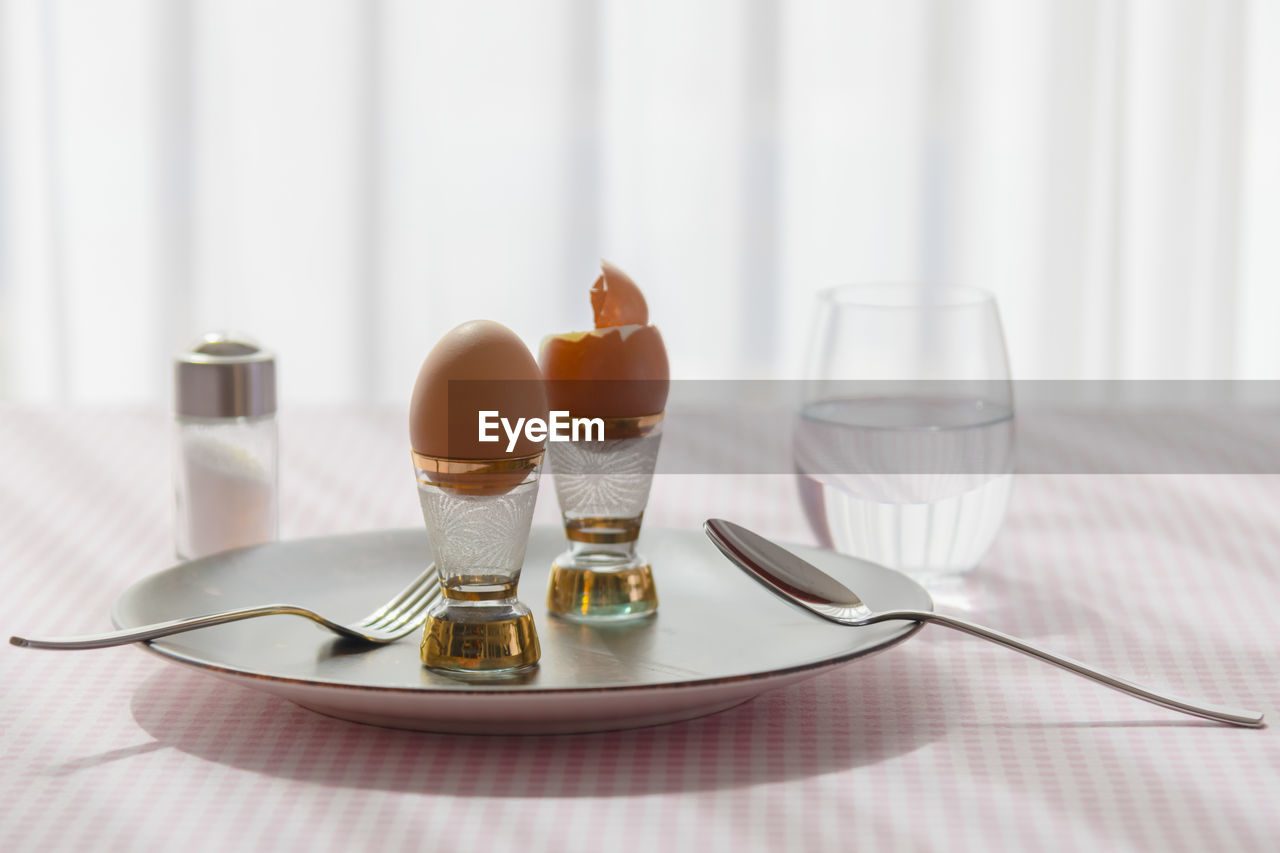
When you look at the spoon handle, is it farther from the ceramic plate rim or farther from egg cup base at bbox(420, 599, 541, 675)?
egg cup base at bbox(420, 599, 541, 675)

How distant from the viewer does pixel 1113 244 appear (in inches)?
94.7

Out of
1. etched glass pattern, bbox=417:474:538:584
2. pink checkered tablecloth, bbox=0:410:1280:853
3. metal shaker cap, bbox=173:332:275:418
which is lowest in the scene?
pink checkered tablecloth, bbox=0:410:1280:853

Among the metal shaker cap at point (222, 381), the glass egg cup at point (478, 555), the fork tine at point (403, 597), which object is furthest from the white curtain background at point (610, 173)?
the glass egg cup at point (478, 555)

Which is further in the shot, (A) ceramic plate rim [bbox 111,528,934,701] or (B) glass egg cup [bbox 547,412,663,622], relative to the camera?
(B) glass egg cup [bbox 547,412,663,622]

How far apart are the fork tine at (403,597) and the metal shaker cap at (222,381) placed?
0.59 ft

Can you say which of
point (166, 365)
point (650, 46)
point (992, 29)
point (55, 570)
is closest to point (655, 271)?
point (650, 46)

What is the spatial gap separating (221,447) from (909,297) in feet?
1.24

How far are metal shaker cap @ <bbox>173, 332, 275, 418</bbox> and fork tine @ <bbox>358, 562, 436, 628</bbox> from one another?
18 cm

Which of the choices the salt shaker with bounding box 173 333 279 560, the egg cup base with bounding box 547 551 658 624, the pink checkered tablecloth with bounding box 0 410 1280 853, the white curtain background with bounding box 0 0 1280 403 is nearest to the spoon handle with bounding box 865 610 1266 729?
the pink checkered tablecloth with bounding box 0 410 1280 853

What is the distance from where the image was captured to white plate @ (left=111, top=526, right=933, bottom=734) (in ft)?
1.54

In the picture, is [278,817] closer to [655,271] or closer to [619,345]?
[619,345]

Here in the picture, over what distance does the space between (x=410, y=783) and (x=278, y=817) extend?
44 millimetres

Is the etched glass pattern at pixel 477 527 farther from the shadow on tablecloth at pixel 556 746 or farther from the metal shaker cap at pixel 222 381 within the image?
the metal shaker cap at pixel 222 381

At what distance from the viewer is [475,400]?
0.51 meters
